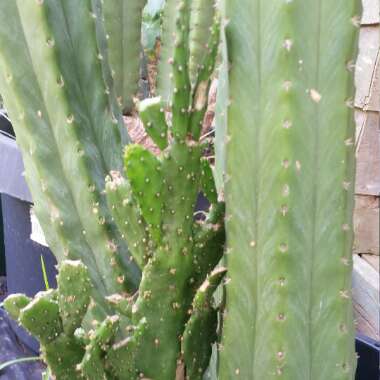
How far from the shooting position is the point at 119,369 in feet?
2.81

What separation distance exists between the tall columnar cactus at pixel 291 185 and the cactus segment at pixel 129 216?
119mm

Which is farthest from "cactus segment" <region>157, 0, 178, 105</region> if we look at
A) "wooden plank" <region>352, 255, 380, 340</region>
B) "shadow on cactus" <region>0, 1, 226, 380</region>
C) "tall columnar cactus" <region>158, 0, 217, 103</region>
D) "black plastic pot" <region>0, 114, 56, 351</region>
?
"shadow on cactus" <region>0, 1, 226, 380</region>

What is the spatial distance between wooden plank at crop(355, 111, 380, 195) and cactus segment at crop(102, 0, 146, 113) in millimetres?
763

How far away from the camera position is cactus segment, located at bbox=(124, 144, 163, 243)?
0.74m

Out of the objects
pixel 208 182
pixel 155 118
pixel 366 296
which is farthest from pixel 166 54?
pixel 155 118

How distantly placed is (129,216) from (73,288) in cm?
12

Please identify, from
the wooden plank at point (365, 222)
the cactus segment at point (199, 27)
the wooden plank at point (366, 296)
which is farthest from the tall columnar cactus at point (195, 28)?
the wooden plank at point (366, 296)

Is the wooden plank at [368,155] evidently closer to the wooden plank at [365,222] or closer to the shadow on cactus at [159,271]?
the wooden plank at [365,222]

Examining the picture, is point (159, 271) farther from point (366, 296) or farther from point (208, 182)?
point (366, 296)

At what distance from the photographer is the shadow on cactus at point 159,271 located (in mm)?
758

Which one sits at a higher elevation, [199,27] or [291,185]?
[199,27]

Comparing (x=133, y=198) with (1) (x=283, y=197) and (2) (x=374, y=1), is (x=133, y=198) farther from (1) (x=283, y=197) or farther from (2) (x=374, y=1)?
(2) (x=374, y=1)

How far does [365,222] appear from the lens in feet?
6.09

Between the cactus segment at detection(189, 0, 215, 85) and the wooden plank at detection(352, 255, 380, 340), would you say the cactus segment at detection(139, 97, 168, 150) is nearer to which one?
the cactus segment at detection(189, 0, 215, 85)
